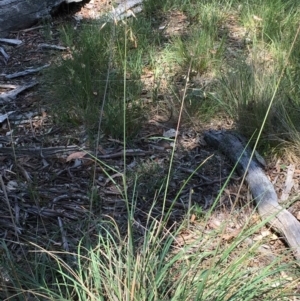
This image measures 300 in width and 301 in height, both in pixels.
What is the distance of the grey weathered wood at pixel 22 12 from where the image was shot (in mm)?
5234

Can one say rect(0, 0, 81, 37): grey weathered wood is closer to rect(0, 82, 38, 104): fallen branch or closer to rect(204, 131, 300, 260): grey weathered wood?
rect(0, 82, 38, 104): fallen branch

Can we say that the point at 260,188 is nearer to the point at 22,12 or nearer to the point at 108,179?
the point at 108,179

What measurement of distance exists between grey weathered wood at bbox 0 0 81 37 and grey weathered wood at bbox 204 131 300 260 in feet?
8.33

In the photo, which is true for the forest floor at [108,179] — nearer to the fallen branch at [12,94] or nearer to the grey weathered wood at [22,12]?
→ the fallen branch at [12,94]

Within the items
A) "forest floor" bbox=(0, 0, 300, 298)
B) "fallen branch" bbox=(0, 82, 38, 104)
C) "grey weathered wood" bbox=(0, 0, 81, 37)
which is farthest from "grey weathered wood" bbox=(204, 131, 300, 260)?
"grey weathered wood" bbox=(0, 0, 81, 37)

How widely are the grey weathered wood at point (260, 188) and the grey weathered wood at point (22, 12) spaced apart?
254 centimetres

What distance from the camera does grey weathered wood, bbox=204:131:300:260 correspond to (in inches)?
115

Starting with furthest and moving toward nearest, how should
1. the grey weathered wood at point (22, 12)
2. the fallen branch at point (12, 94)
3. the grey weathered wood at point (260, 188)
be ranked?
the grey weathered wood at point (22, 12), the fallen branch at point (12, 94), the grey weathered wood at point (260, 188)

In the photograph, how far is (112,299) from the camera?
2180mm

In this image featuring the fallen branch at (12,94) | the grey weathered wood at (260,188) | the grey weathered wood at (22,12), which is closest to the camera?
the grey weathered wood at (260,188)

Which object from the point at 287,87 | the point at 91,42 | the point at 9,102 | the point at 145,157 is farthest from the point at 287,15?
the point at 9,102

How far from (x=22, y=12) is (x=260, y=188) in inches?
125

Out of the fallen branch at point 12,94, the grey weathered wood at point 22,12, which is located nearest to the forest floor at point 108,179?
the fallen branch at point 12,94

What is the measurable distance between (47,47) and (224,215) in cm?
260
